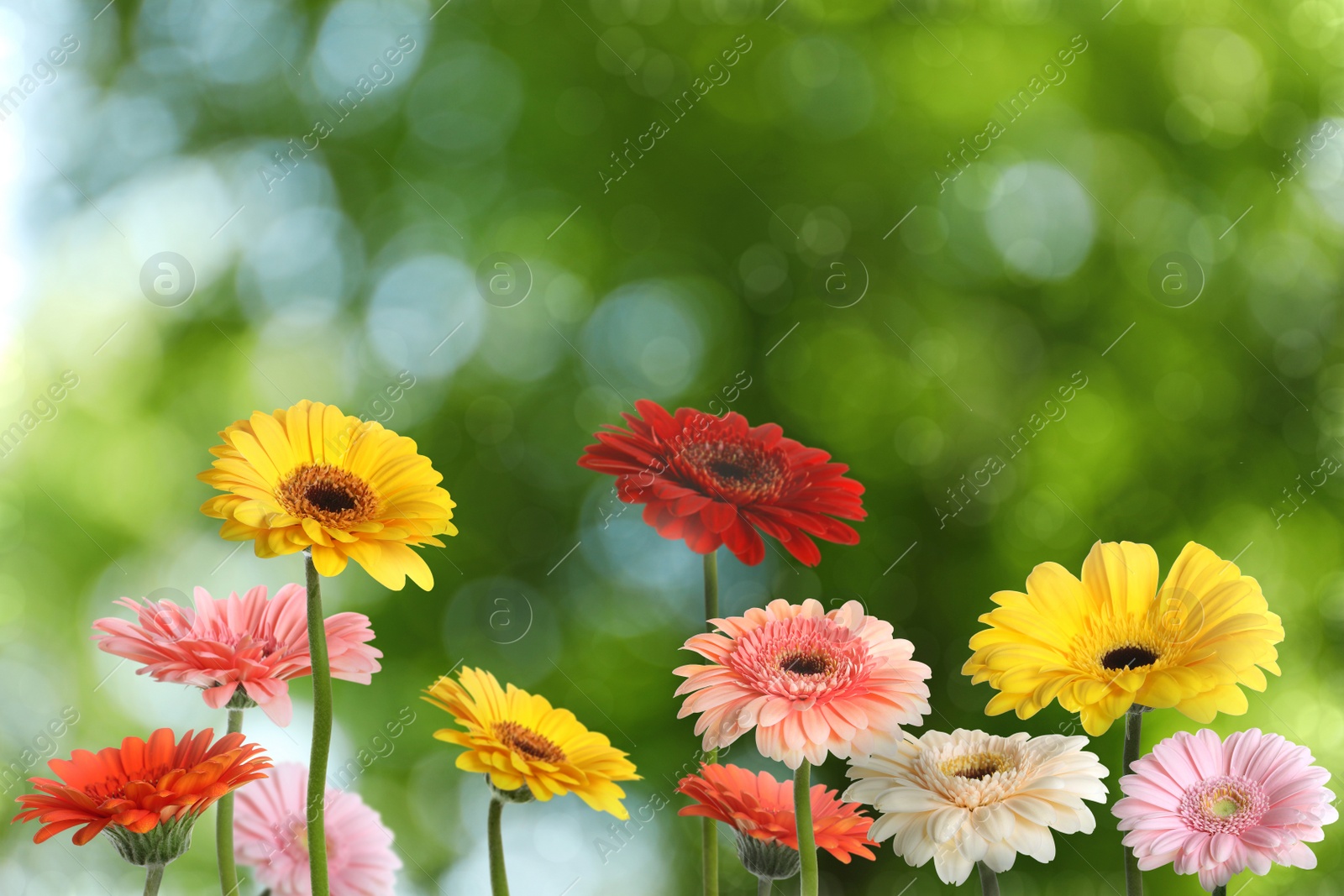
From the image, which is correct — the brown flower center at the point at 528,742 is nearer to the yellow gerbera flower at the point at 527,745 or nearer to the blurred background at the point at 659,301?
the yellow gerbera flower at the point at 527,745

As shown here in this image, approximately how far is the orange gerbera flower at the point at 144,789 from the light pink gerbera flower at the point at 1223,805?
0.38 metres

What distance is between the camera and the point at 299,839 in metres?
0.65

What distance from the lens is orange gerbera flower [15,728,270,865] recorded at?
45 cm

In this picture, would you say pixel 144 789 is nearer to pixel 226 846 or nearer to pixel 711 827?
pixel 226 846

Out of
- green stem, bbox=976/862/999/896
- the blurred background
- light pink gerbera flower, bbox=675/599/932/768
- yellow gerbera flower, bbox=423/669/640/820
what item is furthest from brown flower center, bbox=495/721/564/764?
the blurred background

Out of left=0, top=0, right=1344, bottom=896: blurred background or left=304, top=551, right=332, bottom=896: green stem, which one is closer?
left=304, top=551, right=332, bottom=896: green stem

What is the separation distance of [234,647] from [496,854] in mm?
166

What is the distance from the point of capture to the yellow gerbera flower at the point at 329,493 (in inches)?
17.5

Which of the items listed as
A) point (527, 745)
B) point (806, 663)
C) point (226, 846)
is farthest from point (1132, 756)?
point (226, 846)

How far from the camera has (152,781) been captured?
1.60 ft

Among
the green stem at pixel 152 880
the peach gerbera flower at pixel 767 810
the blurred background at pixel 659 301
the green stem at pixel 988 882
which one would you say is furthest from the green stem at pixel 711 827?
the blurred background at pixel 659 301

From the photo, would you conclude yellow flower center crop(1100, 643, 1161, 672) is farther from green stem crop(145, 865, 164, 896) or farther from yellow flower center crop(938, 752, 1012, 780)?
green stem crop(145, 865, 164, 896)

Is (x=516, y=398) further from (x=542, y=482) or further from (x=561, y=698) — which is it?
(x=561, y=698)

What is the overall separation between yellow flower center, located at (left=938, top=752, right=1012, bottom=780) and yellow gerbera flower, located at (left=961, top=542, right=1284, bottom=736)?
0.03 metres
